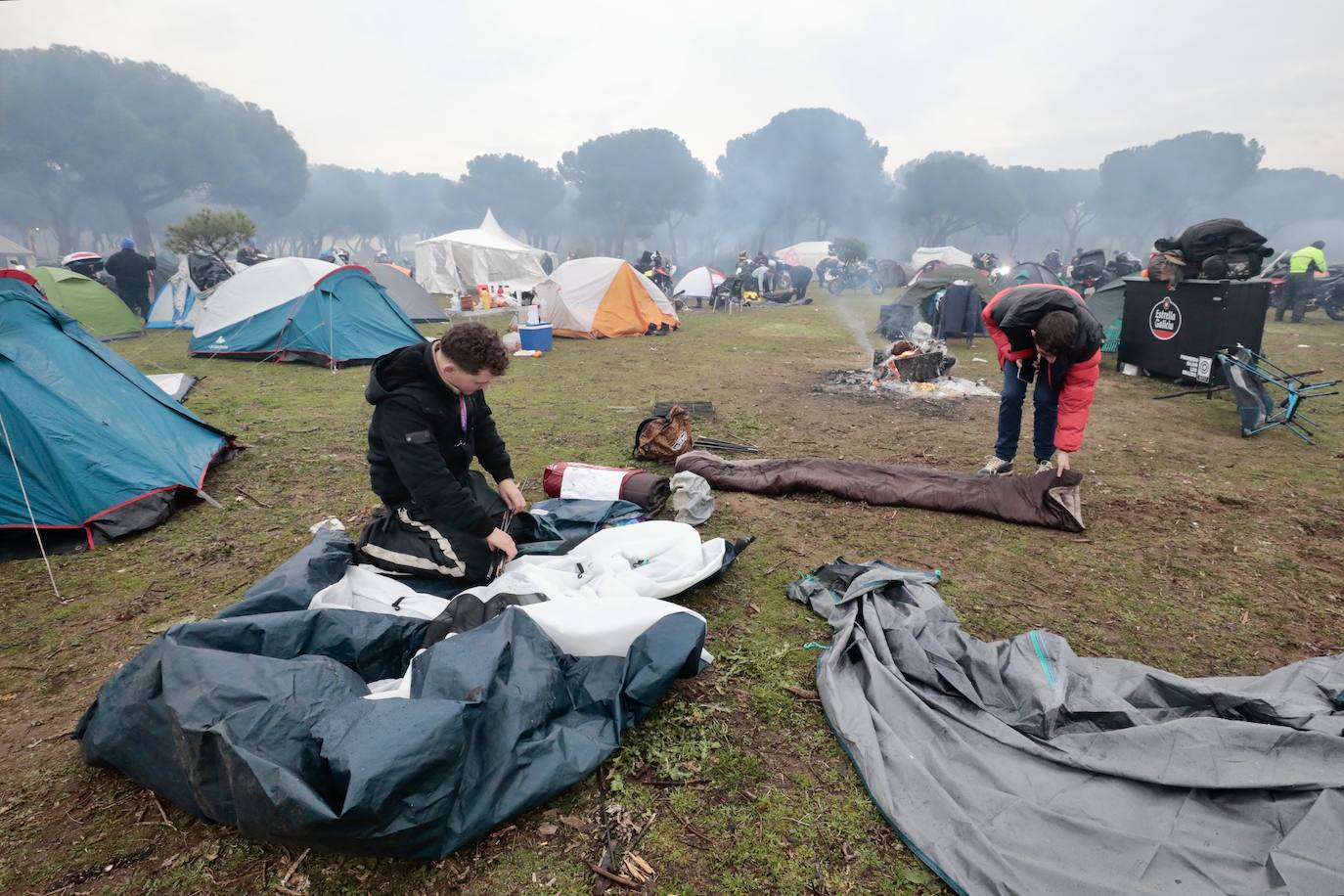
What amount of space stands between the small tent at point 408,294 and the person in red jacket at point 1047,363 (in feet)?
42.3

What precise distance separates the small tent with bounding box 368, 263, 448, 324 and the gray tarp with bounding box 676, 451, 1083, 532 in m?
11.8

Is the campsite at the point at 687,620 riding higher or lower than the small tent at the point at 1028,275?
lower

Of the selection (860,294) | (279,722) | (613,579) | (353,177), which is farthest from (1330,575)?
(353,177)

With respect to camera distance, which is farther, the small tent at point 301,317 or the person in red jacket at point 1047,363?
the small tent at point 301,317

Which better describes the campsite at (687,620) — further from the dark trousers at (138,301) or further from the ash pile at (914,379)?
the dark trousers at (138,301)

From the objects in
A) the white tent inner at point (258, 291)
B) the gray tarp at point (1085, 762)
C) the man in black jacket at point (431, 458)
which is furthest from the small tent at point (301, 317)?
the gray tarp at point (1085, 762)

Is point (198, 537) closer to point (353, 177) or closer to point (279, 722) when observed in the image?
point (279, 722)

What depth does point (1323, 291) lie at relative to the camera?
1455cm

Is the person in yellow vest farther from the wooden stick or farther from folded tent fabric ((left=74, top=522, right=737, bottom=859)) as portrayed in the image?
the wooden stick

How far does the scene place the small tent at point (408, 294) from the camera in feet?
47.2

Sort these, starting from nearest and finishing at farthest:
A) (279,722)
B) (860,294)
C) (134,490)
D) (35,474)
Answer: (279,722) < (35,474) < (134,490) < (860,294)

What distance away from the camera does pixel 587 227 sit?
82.4 metres

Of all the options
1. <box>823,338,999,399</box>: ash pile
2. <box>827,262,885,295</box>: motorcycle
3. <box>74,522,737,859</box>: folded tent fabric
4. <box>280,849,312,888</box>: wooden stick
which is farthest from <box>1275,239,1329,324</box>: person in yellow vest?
<box>280,849,312,888</box>: wooden stick

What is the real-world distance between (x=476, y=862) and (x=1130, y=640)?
3.02 meters
